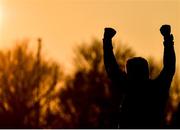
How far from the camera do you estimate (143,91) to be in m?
6.94

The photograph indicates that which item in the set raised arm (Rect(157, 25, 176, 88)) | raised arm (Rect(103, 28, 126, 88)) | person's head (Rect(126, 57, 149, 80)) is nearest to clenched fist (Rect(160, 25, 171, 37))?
raised arm (Rect(157, 25, 176, 88))

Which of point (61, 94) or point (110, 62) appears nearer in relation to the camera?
point (110, 62)

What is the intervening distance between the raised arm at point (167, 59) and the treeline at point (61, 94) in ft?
137

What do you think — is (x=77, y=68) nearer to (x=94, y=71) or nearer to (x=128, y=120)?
(x=94, y=71)

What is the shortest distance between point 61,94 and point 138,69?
148 ft

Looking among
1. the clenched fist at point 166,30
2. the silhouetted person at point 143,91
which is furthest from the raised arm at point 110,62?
the clenched fist at point 166,30

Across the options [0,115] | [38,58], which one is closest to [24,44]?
[38,58]

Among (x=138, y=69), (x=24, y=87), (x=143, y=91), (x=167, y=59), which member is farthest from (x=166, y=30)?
(x=24, y=87)

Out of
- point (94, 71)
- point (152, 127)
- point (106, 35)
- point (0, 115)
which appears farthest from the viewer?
point (0, 115)

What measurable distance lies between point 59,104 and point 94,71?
354cm

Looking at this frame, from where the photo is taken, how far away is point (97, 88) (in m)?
51.4

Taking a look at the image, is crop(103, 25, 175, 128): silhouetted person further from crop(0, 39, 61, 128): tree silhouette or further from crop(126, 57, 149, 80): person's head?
crop(0, 39, 61, 128): tree silhouette

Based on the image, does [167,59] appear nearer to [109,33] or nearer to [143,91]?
[143,91]

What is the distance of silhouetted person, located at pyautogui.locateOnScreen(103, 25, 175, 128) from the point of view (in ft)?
22.6
